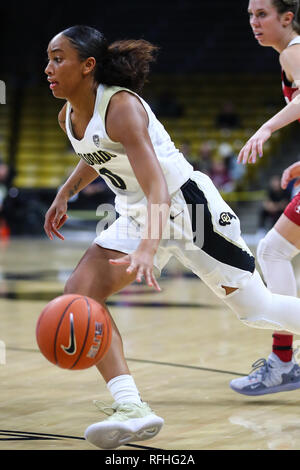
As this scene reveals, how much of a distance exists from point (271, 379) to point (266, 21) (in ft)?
5.60

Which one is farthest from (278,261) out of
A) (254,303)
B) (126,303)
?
(126,303)

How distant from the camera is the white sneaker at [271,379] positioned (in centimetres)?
405

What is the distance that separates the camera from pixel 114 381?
125 inches

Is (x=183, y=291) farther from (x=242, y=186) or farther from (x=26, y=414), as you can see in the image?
(x=242, y=186)

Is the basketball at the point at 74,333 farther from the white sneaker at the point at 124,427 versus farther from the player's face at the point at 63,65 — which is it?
the player's face at the point at 63,65

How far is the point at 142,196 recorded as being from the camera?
333cm

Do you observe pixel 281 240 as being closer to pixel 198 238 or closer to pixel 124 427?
pixel 198 238

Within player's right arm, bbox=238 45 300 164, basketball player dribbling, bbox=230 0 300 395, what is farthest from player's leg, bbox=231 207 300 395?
player's right arm, bbox=238 45 300 164

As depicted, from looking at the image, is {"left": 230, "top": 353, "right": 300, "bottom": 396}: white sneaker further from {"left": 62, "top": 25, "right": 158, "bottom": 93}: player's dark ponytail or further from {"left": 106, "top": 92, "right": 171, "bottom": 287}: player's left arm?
{"left": 62, "top": 25, "right": 158, "bottom": 93}: player's dark ponytail
